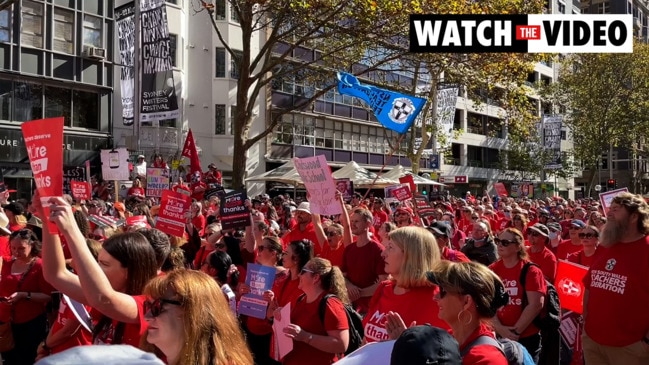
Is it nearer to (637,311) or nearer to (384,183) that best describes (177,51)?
(384,183)

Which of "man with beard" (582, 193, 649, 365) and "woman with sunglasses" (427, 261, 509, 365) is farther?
"man with beard" (582, 193, 649, 365)

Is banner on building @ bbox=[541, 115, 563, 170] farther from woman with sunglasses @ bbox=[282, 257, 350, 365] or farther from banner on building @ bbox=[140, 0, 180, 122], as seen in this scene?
woman with sunglasses @ bbox=[282, 257, 350, 365]

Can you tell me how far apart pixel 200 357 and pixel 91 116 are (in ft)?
90.4

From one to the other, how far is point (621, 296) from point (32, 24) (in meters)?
25.6

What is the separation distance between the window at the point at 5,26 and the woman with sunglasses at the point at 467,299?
84.1 feet

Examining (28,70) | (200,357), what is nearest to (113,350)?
(200,357)

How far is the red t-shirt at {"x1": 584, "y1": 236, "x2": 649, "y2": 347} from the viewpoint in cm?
531

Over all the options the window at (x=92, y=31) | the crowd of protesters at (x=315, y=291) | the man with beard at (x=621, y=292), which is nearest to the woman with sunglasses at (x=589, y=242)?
the crowd of protesters at (x=315, y=291)

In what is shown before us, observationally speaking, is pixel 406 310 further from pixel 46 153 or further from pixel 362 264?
pixel 362 264

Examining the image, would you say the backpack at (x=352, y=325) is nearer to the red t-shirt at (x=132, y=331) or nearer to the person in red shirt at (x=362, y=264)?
the red t-shirt at (x=132, y=331)

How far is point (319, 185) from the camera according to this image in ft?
29.3

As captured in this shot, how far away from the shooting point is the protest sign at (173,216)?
8531 millimetres

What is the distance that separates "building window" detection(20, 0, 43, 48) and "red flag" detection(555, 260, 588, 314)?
24.1m

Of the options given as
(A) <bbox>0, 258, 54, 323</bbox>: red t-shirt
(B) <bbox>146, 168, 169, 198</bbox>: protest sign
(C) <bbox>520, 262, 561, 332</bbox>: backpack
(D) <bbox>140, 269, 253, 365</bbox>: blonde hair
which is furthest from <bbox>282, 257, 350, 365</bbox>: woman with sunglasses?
(B) <bbox>146, 168, 169, 198</bbox>: protest sign
